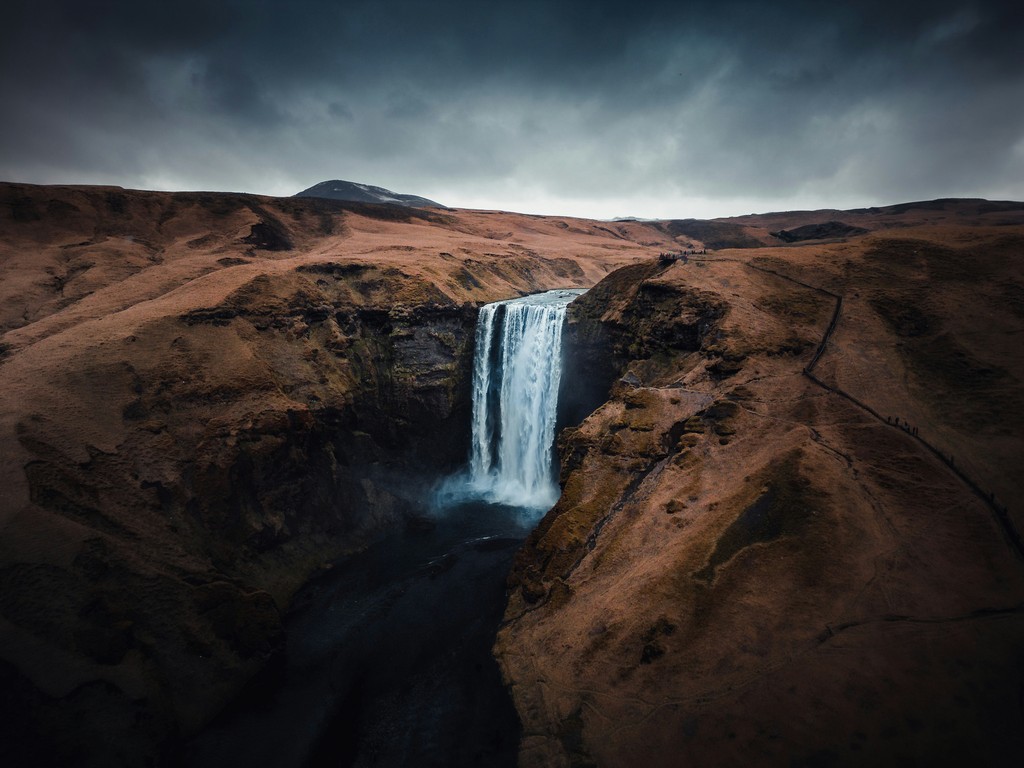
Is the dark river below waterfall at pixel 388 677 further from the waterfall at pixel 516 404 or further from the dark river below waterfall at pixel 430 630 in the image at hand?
the waterfall at pixel 516 404

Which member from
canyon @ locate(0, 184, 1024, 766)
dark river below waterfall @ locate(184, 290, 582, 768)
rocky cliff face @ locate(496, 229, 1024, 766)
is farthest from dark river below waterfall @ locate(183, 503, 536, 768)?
rocky cliff face @ locate(496, 229, 1024, 766)

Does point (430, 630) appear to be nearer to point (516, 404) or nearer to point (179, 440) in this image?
point (179, 440)

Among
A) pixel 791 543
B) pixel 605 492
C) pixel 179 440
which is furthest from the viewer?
pixel 179 440

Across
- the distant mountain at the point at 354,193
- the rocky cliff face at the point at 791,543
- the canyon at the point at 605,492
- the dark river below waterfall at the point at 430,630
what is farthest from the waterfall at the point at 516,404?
the distant mountain at the point at 354,193

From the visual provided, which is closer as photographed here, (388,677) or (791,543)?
(791,543)

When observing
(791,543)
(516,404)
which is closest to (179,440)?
(516,404)

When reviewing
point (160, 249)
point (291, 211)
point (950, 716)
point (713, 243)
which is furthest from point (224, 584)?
point (713, 243)

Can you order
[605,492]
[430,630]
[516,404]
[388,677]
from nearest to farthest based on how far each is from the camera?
[388,677]
[605,492]
[430,630]
[516,404]
